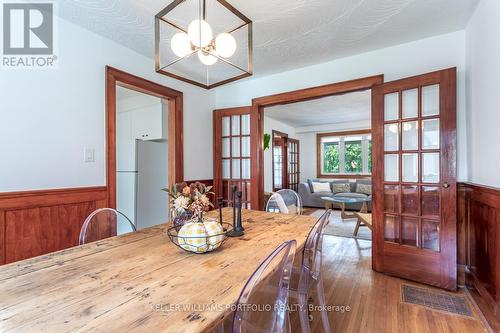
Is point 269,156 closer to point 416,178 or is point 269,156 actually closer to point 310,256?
point 416,178

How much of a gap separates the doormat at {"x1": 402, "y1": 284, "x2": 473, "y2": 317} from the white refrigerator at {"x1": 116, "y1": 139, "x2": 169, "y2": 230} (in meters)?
3.02

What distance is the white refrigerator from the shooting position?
3.25 metres

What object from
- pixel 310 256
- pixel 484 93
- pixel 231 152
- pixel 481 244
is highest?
pixel 484 93

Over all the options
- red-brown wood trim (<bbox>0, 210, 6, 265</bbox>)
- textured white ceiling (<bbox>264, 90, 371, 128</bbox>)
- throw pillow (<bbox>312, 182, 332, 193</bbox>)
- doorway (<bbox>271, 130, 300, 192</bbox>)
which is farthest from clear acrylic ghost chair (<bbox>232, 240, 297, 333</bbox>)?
throw pillow (<bbox>312, 182, 332, 193</bbox>)

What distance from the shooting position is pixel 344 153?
23.6 ft

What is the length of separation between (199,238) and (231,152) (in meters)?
2.61

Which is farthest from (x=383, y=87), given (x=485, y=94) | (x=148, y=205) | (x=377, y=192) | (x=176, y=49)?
(x=148, y=205)

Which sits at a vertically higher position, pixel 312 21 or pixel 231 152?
pixel 312 21

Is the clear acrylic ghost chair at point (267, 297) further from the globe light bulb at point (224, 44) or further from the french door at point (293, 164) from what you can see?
the french door at point (293, 164)

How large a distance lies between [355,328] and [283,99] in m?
2.56

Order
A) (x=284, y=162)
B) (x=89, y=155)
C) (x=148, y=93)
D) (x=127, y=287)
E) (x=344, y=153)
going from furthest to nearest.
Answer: (x=344, y=153)
(x=284, y=162)
(x=148, y=93)
(x=89, y=155)
(x=127, y=287)

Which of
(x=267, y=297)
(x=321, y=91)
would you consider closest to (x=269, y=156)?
(x=321, y=91)

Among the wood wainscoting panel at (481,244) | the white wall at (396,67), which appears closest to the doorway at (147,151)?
the white wall at (396,67)

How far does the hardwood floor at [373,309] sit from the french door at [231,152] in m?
1.57
